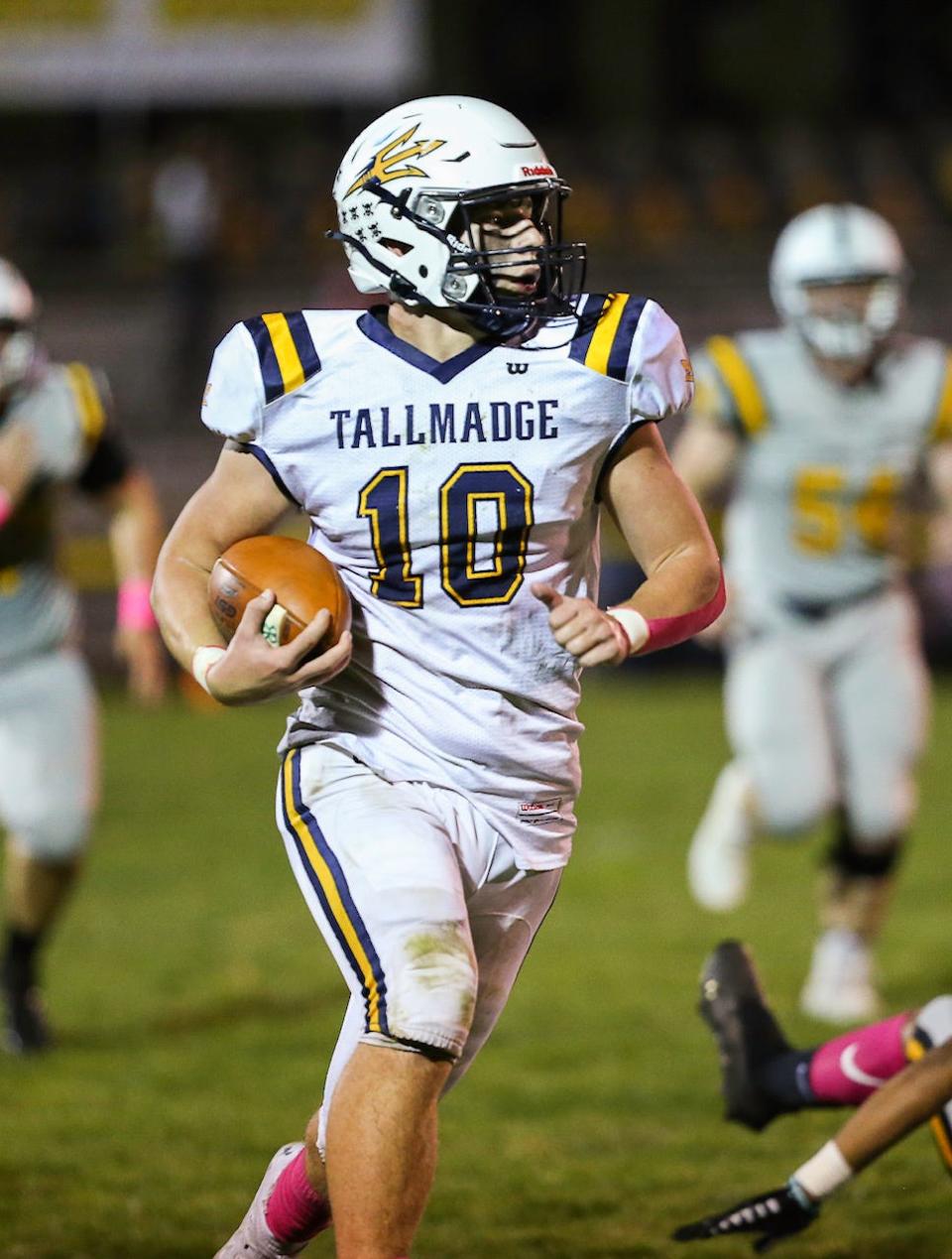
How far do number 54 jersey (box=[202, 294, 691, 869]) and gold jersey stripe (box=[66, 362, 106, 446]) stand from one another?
222cm

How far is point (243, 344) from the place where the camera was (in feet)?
9.95

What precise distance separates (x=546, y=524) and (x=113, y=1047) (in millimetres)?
2659

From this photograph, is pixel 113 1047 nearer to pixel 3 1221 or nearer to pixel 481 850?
pixel 3 1221

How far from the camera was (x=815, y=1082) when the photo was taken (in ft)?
11.7

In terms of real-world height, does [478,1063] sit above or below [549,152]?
below

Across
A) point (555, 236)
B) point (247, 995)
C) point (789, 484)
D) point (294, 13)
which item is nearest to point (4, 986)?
point (247, 995)

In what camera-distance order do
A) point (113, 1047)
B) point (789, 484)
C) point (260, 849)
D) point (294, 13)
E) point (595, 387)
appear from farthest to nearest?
point (294, 13)
point (260, 849)
point (789, 484)
point (113, 1047)
point (595, 387)

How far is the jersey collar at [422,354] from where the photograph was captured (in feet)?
9.96

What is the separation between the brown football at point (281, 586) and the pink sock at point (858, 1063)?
120cm

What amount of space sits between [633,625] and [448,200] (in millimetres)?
700

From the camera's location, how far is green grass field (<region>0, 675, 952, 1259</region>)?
12.3ft

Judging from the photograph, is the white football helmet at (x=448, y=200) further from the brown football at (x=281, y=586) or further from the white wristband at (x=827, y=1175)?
the white wristband at (x=827, y=1175)

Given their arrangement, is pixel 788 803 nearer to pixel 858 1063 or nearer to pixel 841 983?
pixel 841 983

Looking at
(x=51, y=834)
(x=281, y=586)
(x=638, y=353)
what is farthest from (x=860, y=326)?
(x=281, y=586)
